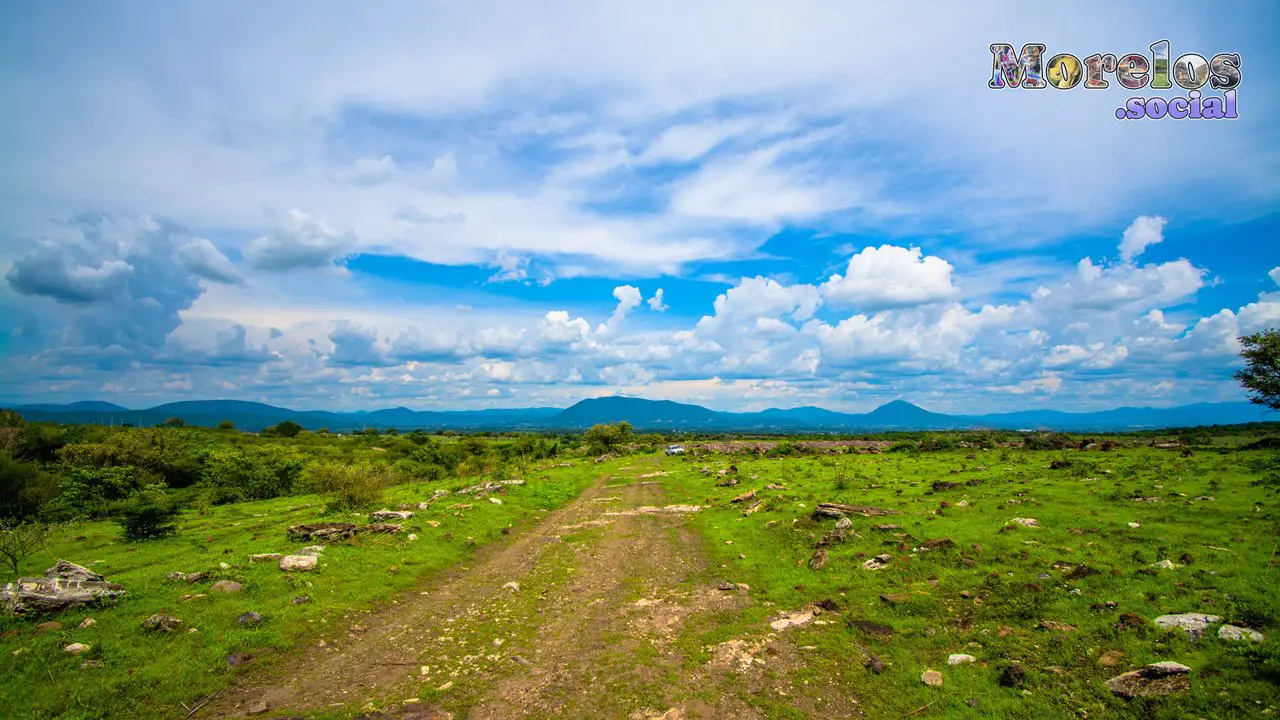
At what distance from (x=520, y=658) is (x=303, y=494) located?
5025 centimetres

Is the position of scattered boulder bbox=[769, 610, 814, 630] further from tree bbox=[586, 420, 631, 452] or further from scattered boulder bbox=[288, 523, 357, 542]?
tree bbox=[586, 420, 631, 452]

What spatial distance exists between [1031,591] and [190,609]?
22.3 metres

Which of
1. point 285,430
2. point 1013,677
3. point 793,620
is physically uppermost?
point 1013,677

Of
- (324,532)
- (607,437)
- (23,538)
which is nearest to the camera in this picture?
(23,538)

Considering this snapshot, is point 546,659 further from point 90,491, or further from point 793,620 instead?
point 90,491

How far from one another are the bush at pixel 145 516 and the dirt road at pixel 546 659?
1645cm

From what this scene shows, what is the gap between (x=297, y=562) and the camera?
16.8 meters

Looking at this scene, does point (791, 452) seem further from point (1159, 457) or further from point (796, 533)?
point (796, 533)

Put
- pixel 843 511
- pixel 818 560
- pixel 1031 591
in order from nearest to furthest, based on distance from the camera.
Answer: pixel 1031 591, pixel 818 560, pixel 843 511

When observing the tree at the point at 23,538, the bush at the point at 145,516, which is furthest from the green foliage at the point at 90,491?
the tree at the point at 23,538

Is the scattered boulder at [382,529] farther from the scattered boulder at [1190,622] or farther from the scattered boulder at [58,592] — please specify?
the scattered boulder at [1190,622]

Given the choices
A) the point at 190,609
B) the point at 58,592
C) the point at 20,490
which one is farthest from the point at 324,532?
the point at 20,490

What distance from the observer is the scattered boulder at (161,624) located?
11992 millimetres

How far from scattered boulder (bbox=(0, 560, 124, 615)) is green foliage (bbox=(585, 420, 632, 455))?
80568 millimetres
